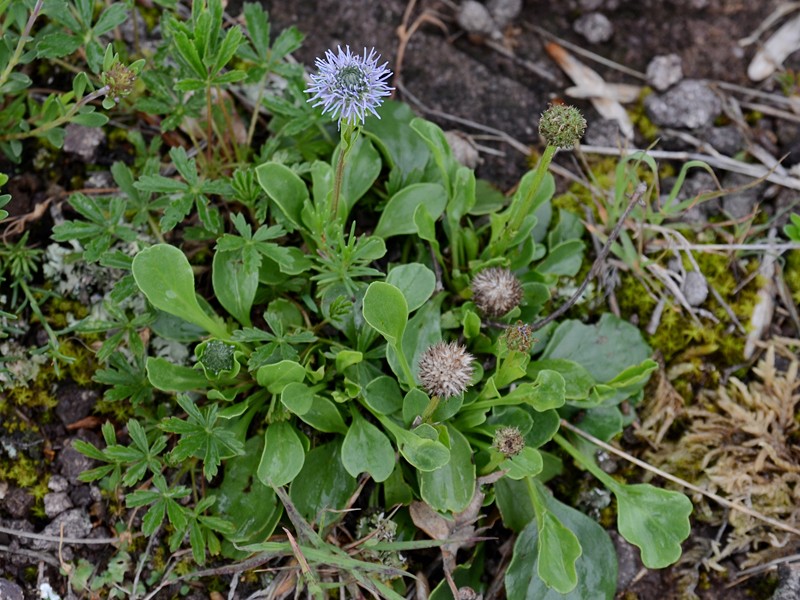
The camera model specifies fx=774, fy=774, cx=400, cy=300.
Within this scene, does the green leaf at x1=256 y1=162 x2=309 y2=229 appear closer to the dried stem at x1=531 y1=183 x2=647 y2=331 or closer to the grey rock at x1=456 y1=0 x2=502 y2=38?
the dried stem at x1=531 y1=183 x2=647 y2=331

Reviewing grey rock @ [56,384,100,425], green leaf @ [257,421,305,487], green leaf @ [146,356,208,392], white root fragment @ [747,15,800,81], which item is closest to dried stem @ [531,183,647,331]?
green leaf @ [257,421,305,487]

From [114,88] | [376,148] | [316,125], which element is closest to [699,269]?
[376,148]

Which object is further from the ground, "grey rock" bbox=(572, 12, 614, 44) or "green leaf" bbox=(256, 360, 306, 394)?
"grey rock" bbox=(572, 12, 614, 44)

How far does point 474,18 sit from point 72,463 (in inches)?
103

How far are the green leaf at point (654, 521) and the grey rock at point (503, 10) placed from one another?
2.26m

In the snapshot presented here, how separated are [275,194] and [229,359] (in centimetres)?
62

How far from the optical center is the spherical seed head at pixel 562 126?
2.35 meters

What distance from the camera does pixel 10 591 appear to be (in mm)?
2527

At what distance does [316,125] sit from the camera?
10.1 ft

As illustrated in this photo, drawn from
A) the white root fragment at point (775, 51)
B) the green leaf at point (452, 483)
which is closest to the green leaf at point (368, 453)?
the green leaf at point (452, 483)

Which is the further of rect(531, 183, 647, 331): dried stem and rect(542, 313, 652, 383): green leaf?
rect(542, 313, 652, 383): green leaf

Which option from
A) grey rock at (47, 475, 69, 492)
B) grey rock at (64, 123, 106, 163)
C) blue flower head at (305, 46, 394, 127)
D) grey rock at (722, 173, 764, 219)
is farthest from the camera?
grey rock at (722, 173, 764, 219)

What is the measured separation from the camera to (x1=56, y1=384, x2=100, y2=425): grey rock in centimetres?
283

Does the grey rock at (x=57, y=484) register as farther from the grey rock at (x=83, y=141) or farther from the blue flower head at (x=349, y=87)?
the blue flower head at (x=349, y=87)
